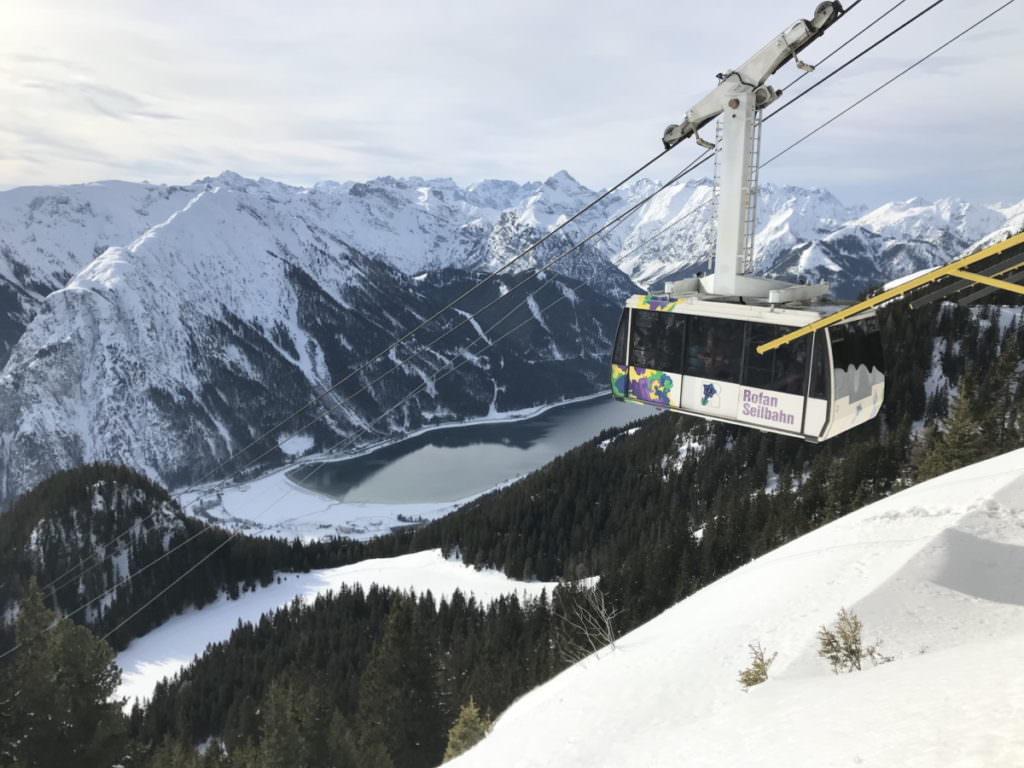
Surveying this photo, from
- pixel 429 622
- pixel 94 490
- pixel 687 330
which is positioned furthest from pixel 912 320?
pixel 94 490

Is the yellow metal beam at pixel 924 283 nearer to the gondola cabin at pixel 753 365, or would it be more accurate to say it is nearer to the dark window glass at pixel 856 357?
the gondola cabin at pixel 753 365

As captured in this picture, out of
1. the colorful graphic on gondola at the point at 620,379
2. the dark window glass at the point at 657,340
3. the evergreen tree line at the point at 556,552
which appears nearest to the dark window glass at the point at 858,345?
the dark window glass at the point at 657,340

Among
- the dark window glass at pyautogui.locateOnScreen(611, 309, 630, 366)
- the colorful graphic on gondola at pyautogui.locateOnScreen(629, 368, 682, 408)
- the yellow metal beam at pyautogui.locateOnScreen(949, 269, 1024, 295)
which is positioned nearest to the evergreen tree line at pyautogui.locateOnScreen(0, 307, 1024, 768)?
the colorful graphic on gondola at pyautogui.locateOnScreen(629, 368, 682, 408)

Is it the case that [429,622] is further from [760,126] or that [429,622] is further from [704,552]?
[760,126]

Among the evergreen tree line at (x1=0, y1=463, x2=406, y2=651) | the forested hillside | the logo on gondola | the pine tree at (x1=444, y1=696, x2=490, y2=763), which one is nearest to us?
the logo on gondola

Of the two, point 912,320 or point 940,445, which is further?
point 912,320

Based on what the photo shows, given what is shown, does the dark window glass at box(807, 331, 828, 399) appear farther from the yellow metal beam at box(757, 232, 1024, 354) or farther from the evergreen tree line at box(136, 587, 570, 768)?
the evergreen tree line at box(136, 587, 570, 768)
